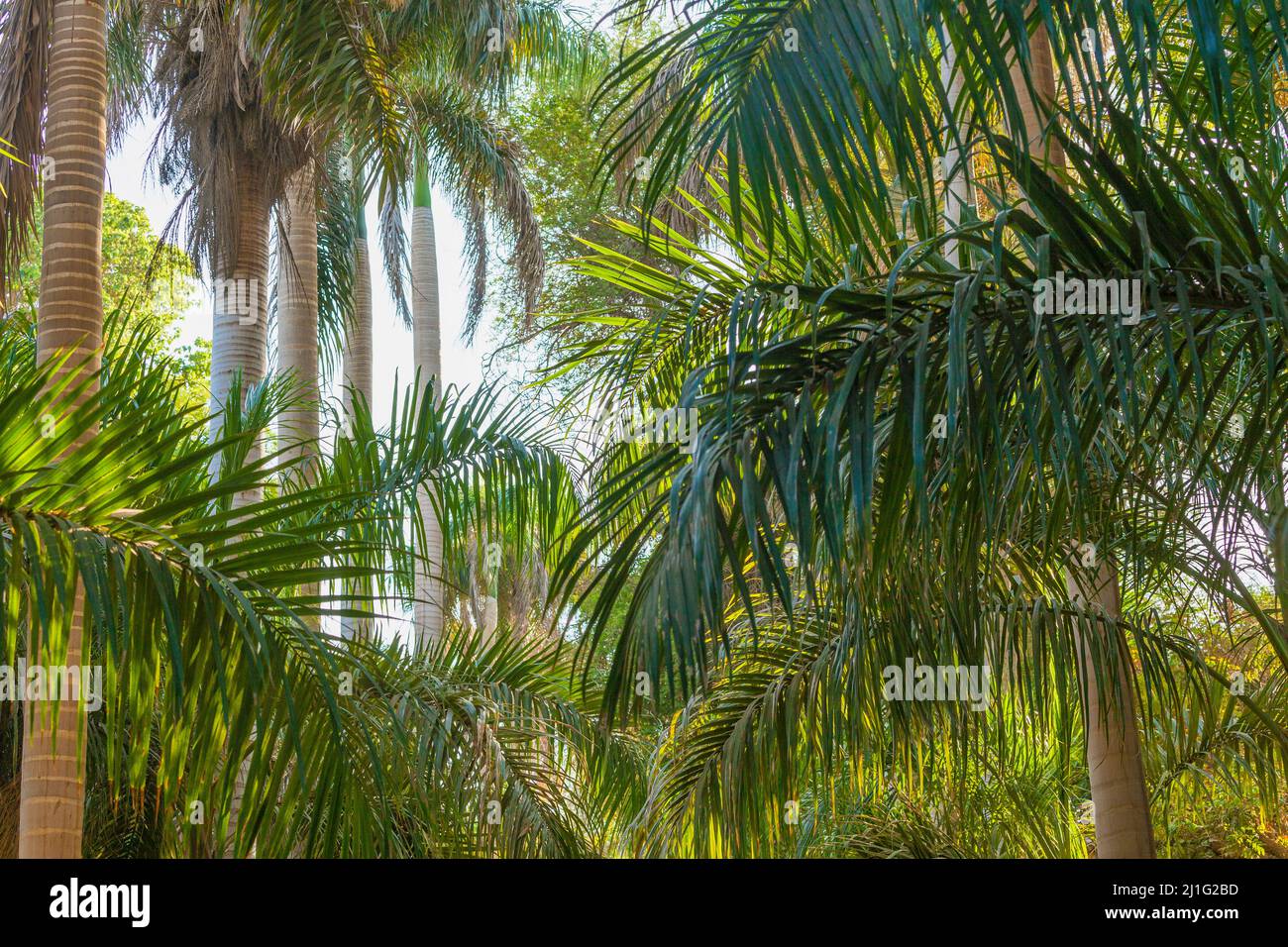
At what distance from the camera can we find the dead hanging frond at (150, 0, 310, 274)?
289 inches

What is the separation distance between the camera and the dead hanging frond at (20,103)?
4.96 metres

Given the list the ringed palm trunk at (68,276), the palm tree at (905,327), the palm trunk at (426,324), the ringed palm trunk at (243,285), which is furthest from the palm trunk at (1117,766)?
the palm trunk at (426,324)

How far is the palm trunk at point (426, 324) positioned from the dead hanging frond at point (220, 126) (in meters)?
3.45

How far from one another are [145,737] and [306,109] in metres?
4.03

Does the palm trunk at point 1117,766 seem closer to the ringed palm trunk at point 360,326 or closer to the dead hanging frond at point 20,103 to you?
the dead hanging frond at point 20,103

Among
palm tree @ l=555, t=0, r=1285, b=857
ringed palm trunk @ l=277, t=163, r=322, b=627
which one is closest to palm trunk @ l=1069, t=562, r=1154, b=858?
palm tree @ l=555, t=0, r=1285, b=857

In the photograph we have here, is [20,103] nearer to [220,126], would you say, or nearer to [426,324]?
[220,126]

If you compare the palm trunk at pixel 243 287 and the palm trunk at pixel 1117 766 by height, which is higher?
the palm trunk at pixel 243 287

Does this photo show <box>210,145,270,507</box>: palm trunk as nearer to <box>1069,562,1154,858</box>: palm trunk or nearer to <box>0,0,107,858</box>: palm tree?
<box>0,0,107,858</box>: palm tree

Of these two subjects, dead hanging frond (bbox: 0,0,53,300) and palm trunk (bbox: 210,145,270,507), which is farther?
palm trunk (bbox: 210,145,270,507)

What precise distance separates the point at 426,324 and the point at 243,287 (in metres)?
4.94

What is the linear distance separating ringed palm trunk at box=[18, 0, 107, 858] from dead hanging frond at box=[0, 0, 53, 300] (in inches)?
19.5
